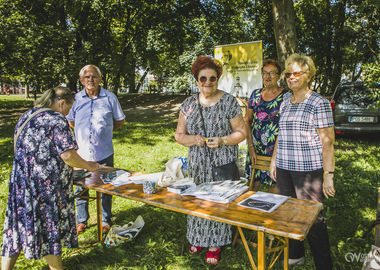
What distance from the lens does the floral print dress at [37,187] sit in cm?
228

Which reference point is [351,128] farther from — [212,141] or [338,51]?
[338,51]

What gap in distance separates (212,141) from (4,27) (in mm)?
13298

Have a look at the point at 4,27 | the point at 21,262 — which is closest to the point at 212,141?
the point at 21,262

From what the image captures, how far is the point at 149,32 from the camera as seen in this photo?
15.6 meters

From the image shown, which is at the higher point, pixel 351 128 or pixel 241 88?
pixel 241 88

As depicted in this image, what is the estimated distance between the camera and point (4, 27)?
472 inches

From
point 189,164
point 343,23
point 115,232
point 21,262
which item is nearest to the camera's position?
point 189,164

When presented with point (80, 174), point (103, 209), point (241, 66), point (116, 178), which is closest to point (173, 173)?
point (116, 178)

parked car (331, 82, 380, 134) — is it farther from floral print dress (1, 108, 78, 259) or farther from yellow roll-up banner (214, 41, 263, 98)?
floral print dress (1, 108, 78, 259)

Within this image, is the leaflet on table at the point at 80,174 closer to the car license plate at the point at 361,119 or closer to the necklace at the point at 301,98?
the necklace at the point at 301,98

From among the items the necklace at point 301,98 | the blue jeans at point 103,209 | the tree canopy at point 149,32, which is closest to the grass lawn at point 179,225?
the blue jeans at point 103,209

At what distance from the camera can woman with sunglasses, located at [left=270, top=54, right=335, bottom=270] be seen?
226 centimetres

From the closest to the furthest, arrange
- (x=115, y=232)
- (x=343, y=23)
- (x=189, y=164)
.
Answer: (x=189, y=164) → (x=115, y=232) → (x=343, y=23)

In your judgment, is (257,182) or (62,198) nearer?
(62,198)
